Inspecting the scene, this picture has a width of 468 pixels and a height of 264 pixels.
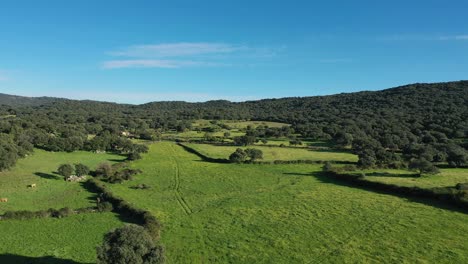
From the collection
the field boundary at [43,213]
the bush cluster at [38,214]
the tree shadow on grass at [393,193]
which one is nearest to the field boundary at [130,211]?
the field boundary at [43,213]

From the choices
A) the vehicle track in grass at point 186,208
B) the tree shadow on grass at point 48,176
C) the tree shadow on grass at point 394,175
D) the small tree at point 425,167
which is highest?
the small tree at point 425,167

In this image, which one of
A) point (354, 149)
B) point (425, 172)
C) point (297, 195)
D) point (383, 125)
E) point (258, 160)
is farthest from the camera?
point (383, 125)

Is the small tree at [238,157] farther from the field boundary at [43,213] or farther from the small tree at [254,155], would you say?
the field boundary at [43,213]

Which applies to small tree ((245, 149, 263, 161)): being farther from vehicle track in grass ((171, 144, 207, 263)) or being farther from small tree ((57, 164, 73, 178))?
small tree ((57, 164, 73, 178))

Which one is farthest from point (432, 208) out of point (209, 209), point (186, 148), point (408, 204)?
point (186, 148)

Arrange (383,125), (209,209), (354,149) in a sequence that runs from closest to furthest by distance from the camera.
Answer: (209,209)
(354,149)
(383,125)

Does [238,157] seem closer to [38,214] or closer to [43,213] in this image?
[43,213]

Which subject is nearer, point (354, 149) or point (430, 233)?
point (430, 233)

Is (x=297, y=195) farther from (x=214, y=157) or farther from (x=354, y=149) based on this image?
(x=354, y=149)
